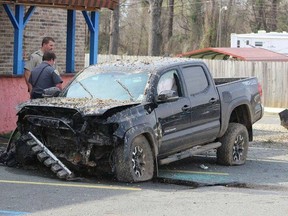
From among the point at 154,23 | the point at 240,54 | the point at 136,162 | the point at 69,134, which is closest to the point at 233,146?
the point at 136,162

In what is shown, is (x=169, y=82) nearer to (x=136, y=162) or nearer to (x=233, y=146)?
(x=136, y=162)

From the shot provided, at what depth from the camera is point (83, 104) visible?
11.2 metres

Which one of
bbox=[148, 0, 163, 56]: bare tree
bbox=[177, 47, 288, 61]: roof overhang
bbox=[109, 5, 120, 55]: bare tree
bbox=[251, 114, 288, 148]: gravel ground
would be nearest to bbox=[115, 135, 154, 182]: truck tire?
bbox=[251, 114, 288, 148]: gravel ground

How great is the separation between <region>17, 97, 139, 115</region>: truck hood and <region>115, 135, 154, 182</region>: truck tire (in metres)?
0.56

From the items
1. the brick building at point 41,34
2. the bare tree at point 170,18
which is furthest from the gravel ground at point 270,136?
the bare tree at point 170,18

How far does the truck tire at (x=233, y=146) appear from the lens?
13.5 m

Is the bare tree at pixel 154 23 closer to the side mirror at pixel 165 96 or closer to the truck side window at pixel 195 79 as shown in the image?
the truck side window at pixel 195 79

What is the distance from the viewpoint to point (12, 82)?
55.7 ft

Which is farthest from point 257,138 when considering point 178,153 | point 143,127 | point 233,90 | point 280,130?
point 143,127

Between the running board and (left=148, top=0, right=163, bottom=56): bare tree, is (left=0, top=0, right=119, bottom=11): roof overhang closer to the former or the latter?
the running board

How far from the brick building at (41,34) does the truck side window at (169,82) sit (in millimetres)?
7819

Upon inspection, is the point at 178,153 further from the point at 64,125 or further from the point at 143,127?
the point at 64,125

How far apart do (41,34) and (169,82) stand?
342 inches

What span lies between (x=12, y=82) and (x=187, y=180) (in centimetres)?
658
